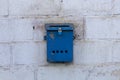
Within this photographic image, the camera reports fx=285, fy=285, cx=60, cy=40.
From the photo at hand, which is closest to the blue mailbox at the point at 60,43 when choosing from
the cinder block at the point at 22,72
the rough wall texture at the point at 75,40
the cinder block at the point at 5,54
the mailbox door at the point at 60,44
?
the mailbox door at the point at 60,44

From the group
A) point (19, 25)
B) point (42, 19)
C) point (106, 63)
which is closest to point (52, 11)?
point (42, 19)

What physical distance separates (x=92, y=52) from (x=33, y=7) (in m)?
0.64

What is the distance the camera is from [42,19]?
2459 mm

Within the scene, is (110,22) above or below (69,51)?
above

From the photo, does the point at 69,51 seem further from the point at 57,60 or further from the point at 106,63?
the point at 106,63

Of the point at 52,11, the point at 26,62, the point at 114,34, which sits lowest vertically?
the point at 26,62

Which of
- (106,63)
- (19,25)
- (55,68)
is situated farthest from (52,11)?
(106,63)

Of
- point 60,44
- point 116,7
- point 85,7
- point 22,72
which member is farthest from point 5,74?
point 116,7

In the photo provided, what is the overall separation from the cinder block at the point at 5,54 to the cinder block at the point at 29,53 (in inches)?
2.0

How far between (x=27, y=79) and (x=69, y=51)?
46 cm

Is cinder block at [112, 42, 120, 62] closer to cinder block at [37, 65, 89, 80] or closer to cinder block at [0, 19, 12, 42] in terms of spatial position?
cinder block at [37, 65, 89, 80]

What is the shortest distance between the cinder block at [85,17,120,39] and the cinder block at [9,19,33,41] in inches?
19.4

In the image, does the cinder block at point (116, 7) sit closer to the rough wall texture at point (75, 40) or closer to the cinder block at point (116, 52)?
the rough wall texture at point (75, 40)

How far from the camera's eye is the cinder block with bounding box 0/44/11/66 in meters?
2.47
